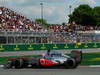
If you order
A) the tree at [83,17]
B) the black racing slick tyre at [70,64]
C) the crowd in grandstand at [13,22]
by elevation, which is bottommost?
the black racing slick tyre at [70,64]

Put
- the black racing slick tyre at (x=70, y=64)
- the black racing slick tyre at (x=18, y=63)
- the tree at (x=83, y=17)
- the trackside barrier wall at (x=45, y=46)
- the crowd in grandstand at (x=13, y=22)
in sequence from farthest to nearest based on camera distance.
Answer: the tree at (x=83, y=17), the crowd in grandstand at (x=13, y=22), the trackside barrier wall at (x=45, y=46), the black racing slick tyre at (x=18, y=63), the black racing slick tyre at (x=70, y=64)

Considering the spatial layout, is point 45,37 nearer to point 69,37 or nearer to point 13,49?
point 69,37

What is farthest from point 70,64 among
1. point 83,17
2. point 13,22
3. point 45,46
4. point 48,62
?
point 83,17

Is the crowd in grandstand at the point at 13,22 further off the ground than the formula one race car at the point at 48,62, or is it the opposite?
the crowd in grandstand at the point at 13,22

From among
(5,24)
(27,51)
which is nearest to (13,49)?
(27,51)

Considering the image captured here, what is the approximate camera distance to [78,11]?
9712cm

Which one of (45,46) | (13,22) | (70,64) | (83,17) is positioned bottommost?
(70,64)

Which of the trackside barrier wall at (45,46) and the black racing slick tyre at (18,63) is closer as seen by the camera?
the black racing slick tyre at (18,63)

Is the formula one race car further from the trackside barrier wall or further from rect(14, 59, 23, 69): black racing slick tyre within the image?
the trackside barrier wall

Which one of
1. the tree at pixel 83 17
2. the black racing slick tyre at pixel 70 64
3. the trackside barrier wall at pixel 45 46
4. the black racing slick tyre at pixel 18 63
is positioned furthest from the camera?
the tree at pixel 83 17

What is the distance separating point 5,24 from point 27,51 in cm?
801

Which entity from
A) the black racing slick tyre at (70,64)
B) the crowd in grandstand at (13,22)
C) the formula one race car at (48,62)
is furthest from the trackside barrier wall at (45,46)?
the black racing slick tyre at (70,64)

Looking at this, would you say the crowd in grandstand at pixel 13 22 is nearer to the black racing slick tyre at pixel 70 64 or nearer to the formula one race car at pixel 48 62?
the formula one race car at pixel 48 62

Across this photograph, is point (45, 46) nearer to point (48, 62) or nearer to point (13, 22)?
point (13, 22)
